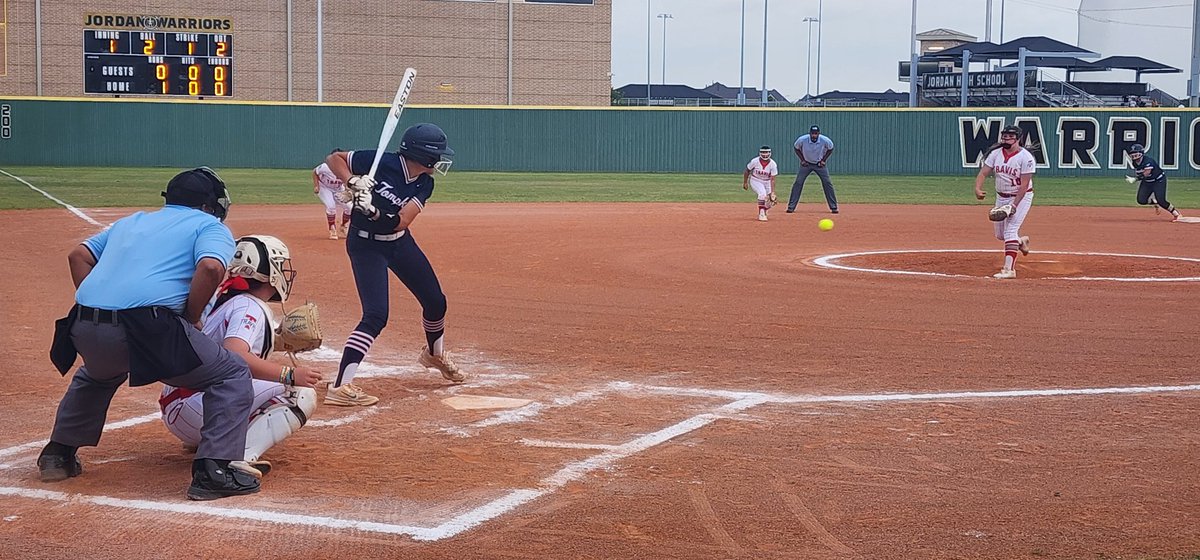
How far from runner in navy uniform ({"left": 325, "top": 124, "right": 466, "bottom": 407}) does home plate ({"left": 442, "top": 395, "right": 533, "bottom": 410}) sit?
51 cm

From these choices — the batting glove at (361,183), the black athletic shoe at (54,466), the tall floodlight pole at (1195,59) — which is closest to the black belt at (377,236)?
the batting glove at (361,183)

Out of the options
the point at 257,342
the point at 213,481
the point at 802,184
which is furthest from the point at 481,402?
the point at 802,184

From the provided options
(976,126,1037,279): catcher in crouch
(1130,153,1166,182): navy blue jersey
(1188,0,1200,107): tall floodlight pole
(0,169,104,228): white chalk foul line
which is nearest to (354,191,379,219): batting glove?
(976,126,1037,279): catcher in crouch

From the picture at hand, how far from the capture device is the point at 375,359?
966 centimetres

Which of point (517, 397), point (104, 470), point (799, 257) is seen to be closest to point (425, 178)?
point (517, 397)

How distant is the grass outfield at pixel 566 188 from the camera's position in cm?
3056

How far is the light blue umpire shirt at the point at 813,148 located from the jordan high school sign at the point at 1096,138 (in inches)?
638

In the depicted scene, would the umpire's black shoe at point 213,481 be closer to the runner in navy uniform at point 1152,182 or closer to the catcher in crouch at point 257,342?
the catcher in crouch at point 257,342

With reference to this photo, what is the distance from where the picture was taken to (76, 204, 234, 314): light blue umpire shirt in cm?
559

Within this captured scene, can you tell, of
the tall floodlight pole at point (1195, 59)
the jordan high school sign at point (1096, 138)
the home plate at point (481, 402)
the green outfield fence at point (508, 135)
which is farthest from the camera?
the tall floodlight pole at point (1195, 59)

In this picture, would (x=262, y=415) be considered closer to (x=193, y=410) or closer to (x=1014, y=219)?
(x=193, y=410)

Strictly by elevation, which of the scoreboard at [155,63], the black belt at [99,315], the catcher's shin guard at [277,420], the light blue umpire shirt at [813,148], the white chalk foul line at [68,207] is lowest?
the catcher's shin guard at [277,420]

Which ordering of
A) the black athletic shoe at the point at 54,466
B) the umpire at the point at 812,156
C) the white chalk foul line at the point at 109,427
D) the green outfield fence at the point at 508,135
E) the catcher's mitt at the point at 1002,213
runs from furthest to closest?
1. the green outfield fence at the point at 508,135
2. the umpire at the point at 812,156
3. the catcher's mitt at the point at 1002,213
4. the white chalk foul line at the point at 109,427
5. the black athletic shoe at the point at 54,466

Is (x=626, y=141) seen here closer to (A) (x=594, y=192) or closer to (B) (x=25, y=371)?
(A) (x=594, y=192)
